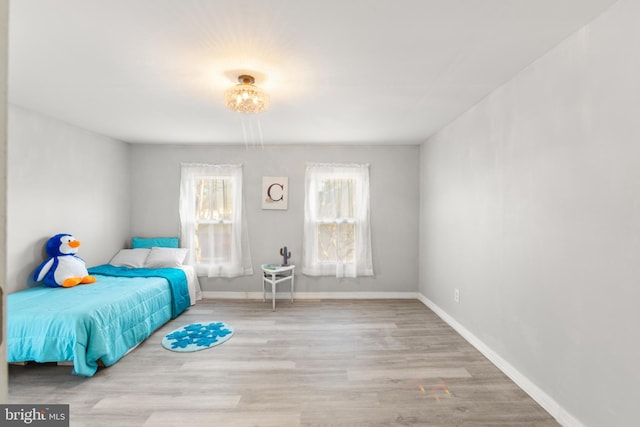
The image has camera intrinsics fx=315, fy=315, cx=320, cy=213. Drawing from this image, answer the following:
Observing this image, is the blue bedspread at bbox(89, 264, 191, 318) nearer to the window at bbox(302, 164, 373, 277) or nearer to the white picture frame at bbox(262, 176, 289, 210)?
the white picture frame at bbox(262, 176, 289, 210)

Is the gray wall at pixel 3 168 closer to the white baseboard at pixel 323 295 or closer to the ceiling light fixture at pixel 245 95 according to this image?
the ceiling light fixture at pixel 245 95

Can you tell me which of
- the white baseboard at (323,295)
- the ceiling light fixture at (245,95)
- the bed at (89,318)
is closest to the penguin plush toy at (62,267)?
the bed at (89,318)

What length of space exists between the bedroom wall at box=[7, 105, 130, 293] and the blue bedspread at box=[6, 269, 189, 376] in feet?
1.74

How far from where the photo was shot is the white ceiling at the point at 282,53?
66.6 inches

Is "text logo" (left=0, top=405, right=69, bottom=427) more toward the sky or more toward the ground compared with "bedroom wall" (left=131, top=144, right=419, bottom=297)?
more toward the ground

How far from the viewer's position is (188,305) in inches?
166

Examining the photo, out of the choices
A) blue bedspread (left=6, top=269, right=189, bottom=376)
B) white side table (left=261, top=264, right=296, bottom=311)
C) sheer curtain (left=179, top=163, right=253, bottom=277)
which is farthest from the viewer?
sheer curtain (left=179, top=163, right=253, bottom=277)

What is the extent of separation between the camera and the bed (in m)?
2.44

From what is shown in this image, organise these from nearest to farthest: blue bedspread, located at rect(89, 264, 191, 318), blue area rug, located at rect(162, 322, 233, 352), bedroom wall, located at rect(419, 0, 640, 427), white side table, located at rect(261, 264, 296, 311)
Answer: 1. bedroom wall, located at rect(419, 0, 640, 427)
2. blue area rug, located at rect(162, 322, 233, 352)
3. blue bedspread, located at rect(89, 264, 191, 318)
4. white side table, located at rect(261, 264, 296, 311)

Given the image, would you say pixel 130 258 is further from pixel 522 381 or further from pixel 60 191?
pixel 522 381

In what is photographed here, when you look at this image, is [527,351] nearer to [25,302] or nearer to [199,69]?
[199,69]

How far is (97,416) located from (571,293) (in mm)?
3114

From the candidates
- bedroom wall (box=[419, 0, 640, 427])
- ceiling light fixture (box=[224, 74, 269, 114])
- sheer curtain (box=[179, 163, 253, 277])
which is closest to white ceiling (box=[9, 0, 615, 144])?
ceiling light fixture (box=[224, 74, 269, 114])

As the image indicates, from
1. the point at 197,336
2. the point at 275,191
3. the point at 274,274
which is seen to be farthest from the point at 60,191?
the point at 274,274
